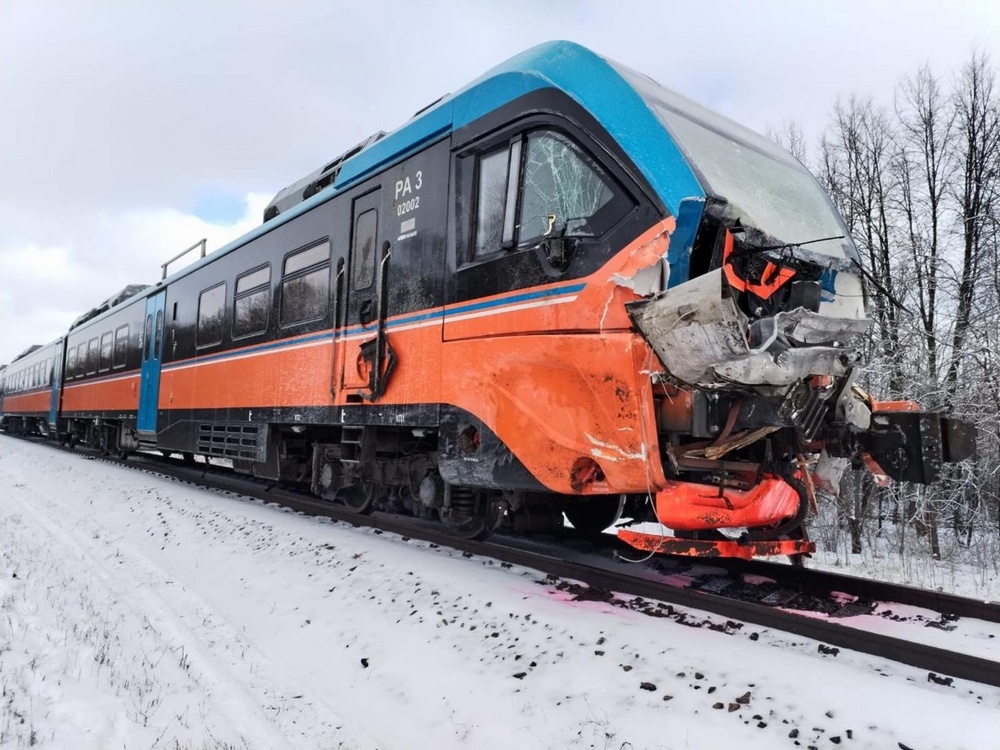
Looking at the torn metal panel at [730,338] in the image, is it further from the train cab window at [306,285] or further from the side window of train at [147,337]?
the side window of train at [147,337]

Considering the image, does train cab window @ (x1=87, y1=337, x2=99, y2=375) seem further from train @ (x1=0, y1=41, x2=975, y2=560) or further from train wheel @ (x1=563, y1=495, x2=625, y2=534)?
train wheel @ (x1=563, y1=495, x2=625, y2=534)

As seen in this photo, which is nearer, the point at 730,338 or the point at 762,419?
the point at 730,338

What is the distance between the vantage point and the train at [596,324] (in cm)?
365

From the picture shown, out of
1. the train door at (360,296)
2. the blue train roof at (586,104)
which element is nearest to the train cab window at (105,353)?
the train door at (360,296)

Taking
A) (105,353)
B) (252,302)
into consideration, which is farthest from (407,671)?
(105,353)

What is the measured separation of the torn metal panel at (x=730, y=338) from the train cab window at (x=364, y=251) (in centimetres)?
314

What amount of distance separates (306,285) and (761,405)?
507cm

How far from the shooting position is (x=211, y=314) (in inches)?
384

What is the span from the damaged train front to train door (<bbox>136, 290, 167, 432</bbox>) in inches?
416

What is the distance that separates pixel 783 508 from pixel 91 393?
57.4ft

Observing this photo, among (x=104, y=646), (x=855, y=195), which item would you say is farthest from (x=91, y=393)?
(x=855, y=195)

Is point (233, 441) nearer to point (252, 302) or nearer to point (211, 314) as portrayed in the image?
point (252, 302)

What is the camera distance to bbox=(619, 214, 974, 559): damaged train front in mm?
3382

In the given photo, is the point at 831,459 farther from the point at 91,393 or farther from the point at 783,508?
the point at 91,393
